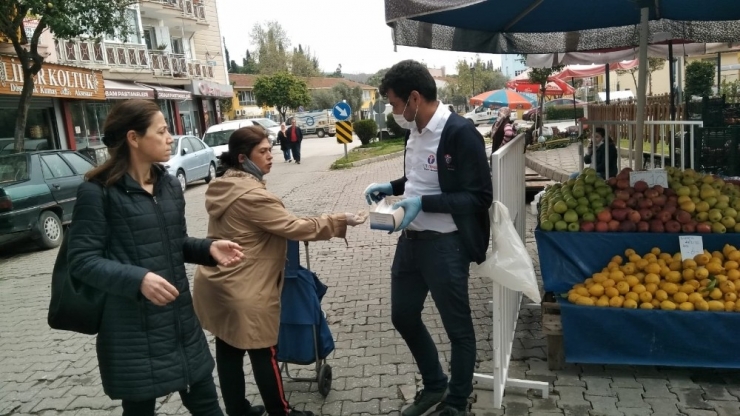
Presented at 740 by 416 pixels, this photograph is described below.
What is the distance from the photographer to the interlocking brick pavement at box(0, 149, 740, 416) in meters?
3.31

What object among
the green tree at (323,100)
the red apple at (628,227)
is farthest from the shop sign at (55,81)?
the green tree at (323,100)

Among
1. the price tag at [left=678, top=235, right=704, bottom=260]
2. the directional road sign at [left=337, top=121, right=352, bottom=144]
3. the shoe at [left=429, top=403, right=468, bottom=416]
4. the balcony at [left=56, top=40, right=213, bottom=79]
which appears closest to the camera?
the shoe at [left=429, top=403, right=468, bottom=416]

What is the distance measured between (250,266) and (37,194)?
7352 millimetres

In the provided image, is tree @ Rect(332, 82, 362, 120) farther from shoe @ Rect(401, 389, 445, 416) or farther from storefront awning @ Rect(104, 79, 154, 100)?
shoe @ Rect(401, 389, 445, 416)

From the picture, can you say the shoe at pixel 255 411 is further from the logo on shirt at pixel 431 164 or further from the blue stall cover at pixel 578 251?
the blue stall cover at pixel 578 251

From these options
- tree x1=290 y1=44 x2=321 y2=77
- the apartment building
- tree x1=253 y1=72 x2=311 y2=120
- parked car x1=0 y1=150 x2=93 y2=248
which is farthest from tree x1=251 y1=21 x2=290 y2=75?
parked car x1=0 y1=150 x2=93 y2=248

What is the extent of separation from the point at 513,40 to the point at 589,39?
1.00m

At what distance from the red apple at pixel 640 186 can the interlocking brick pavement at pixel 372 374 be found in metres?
1.17

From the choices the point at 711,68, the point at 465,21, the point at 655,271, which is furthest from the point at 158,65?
the point at 655,271

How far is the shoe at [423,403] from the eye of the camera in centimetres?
318

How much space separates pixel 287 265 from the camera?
330 cm

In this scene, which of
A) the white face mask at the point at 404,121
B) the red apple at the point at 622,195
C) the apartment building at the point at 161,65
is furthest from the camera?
the apartment building at the point at 161,65

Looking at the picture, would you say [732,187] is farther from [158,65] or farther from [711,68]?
[158,65]

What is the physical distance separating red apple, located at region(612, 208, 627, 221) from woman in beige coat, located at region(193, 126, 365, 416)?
1927 mm
